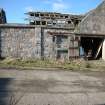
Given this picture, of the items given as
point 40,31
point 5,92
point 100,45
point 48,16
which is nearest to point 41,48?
point 40,31

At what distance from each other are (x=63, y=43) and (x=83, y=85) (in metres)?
10.4

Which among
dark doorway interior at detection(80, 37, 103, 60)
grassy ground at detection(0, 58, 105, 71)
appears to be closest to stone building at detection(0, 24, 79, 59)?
grassy ground at detection(0, 58, 105, 71)

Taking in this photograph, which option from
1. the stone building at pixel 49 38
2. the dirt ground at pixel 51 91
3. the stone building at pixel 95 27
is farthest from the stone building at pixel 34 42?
the dirt ground at pixel 51 91

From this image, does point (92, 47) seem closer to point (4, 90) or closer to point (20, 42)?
point (20, 42)

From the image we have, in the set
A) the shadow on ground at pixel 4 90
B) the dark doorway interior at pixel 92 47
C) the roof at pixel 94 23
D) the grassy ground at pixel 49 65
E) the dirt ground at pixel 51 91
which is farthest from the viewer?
the dark doorway interior at pixel 92 47

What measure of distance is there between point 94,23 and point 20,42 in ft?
21.3

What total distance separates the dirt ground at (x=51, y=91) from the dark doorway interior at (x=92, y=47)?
408 inches

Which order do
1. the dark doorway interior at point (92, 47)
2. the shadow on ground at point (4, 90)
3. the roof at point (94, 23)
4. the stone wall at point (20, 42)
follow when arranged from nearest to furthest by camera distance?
the shadow on ground at point (4, 90) < the stone wall at point (20, 42) < the roof at point (94, 23) < the dark doorway interior at point (92, 47)

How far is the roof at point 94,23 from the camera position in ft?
71.6

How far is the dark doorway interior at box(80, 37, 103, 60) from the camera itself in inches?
904

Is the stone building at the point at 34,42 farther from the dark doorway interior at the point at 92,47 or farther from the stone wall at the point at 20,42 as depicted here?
the dark doorway interior at the point at 92,47

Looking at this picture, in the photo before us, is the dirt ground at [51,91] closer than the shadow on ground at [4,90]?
No

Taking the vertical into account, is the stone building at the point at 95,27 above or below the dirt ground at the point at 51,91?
above

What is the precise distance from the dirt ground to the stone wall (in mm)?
8391
